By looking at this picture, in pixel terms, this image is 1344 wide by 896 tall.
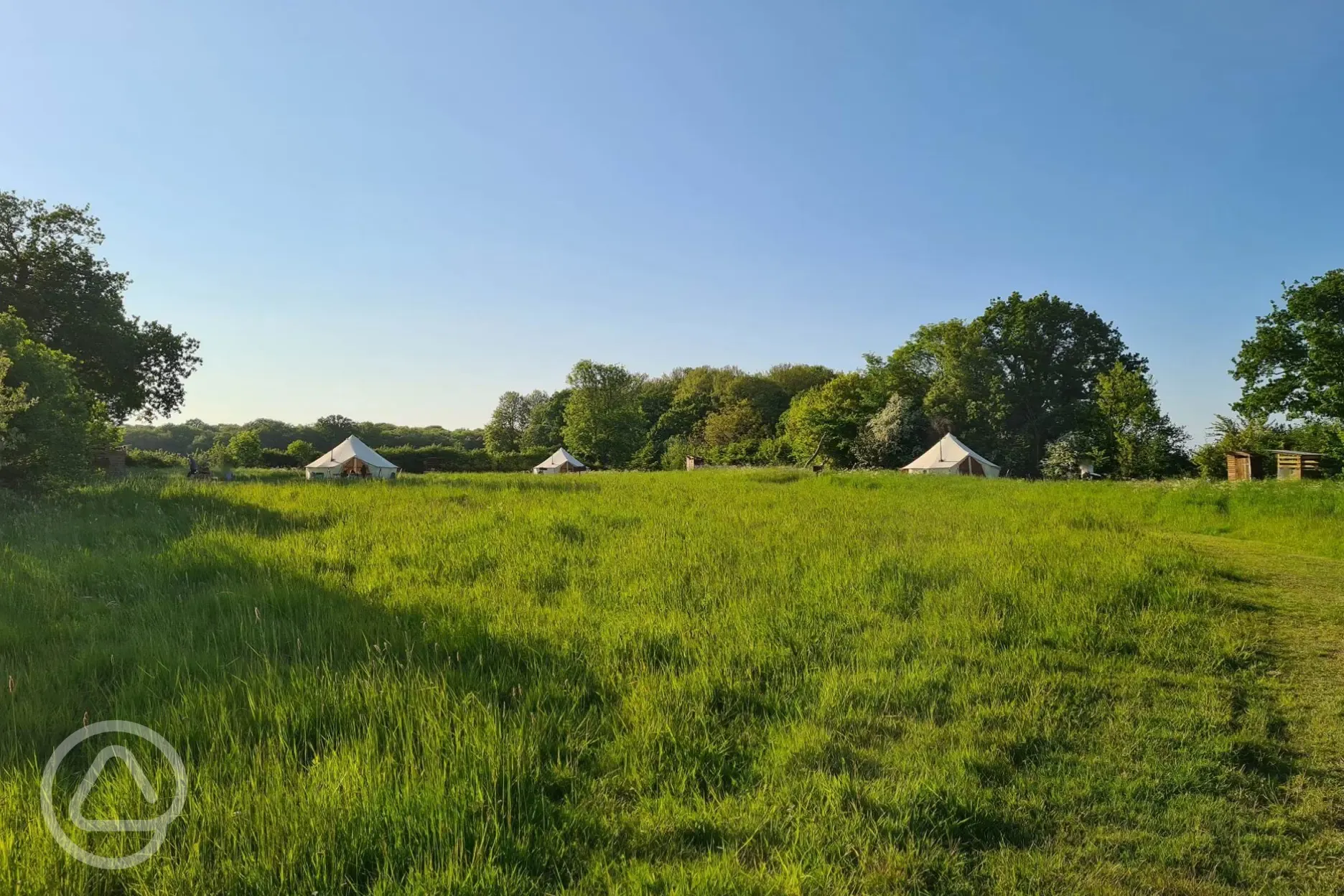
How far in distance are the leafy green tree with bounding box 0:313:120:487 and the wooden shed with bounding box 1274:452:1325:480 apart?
94.2 ft

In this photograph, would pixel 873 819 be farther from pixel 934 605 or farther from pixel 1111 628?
pixel 1111 628

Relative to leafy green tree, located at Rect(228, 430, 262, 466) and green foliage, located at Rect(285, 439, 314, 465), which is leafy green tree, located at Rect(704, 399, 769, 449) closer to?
green foliage, located at Rect(285, 439, 314, 465)

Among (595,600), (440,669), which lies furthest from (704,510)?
(440,669)

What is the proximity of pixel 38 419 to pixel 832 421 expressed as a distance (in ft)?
124

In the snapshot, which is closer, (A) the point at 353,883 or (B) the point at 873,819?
(A) the point at 353,883

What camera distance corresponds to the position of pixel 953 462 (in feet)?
103

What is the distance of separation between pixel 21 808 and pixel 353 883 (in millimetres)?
1255

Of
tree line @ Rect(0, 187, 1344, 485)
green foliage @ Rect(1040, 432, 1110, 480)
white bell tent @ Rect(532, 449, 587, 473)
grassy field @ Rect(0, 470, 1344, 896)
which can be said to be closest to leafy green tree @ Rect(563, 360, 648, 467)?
tree line @ Rect(0, 187, 1344, 485)

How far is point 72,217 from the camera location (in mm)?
21406

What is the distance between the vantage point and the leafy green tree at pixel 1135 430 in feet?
108

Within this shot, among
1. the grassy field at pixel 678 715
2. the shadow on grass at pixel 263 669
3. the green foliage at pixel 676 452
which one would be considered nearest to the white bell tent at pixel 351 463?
the green foliage at pixel 676 452

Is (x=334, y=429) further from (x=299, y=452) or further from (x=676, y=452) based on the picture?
(x=676, y=452)

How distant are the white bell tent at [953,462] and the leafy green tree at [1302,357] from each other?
424 inches

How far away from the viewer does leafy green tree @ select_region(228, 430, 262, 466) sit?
4225cm
